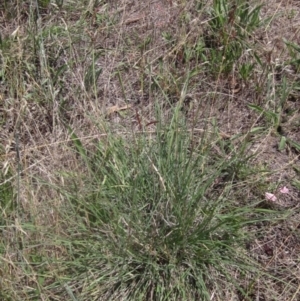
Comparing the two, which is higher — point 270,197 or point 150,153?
point 150,153

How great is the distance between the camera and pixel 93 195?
2.47 metres

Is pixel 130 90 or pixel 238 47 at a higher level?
pixel 238 47

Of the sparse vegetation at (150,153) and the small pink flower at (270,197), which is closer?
the sparse vegetation at (150,153)

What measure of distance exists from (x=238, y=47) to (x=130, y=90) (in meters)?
0.51

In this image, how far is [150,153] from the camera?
2.49m

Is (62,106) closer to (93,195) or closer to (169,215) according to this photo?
(93,195)

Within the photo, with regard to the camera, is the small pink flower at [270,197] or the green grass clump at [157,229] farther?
the small pink flower at [270,197]

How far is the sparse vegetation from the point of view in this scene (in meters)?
2.39

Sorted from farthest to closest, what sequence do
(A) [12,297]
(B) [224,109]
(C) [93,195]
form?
1. (B) [224,109]
2. (C) [93,195]
3. (A) [12,297]

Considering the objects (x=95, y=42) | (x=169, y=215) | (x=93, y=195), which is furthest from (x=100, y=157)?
(x=95, y=42)

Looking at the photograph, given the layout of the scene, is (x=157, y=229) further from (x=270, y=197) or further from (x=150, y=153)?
(x=270, y=197)

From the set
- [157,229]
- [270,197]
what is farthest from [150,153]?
[270,197]

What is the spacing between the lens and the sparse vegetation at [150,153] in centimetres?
239

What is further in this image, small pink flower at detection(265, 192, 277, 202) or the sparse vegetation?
small pink flower at detection(265, 192, 277, 202)
